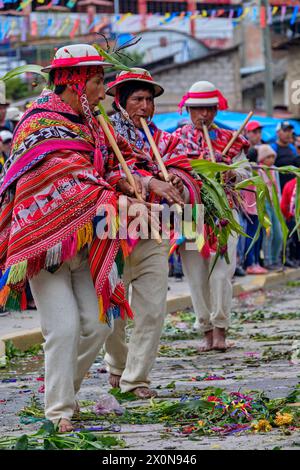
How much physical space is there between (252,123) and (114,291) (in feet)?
38.1

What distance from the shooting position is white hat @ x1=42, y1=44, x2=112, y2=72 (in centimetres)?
717

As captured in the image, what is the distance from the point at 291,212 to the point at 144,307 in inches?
358

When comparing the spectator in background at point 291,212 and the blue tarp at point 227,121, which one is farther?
the blue tarp at point 227,121

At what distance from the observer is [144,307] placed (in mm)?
8438

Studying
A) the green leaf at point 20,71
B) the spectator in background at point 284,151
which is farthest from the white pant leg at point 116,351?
the spectator in background at point 284,151

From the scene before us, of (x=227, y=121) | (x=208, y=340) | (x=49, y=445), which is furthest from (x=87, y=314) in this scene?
(x=227, y=121)

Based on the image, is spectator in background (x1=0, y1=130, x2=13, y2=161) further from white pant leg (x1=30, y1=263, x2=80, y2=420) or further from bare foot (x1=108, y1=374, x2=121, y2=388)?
white pant leg (x1=30, y1=263, x2=80, y2=420)

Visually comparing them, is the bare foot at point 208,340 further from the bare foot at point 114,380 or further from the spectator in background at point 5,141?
the spectator in background at point 5,141

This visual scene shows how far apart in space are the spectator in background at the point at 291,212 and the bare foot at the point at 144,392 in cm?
769

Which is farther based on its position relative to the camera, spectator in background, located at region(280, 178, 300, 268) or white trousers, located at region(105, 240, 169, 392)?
spectator in background, located at region(280, 178, 300, 268)

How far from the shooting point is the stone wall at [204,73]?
115 ft

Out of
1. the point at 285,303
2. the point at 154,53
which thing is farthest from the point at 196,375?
the point at 154,53

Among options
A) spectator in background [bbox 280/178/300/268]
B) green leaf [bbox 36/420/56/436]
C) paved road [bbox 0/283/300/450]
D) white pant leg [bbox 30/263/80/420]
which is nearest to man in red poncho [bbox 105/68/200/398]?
paved road [bbox 0/283/300/450]

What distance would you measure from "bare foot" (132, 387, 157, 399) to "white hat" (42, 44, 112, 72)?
92.1 inches
